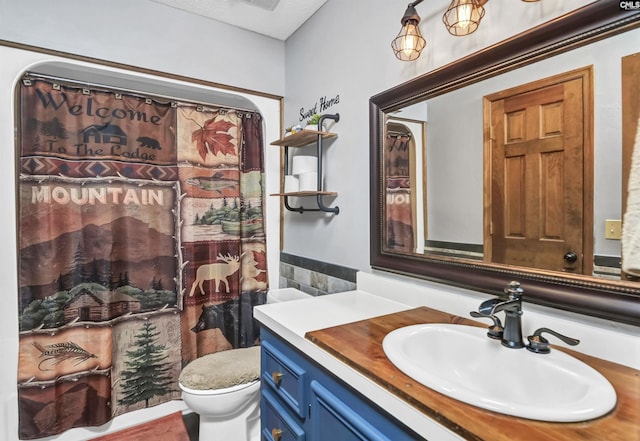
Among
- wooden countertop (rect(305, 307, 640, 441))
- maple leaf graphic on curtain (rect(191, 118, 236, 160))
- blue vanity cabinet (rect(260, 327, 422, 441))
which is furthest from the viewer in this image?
maple leaf graphic on curtain (rect(191, 118, 236, 160))

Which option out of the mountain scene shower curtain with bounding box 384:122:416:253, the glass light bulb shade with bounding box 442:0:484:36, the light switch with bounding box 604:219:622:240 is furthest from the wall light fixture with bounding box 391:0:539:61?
the light switch with bounding box 604:219:622:240

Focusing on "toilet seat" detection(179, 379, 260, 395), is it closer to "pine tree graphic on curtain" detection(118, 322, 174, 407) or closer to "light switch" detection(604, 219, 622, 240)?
"pine tree graphic on curtain" detection(118, 322, 174, 407)

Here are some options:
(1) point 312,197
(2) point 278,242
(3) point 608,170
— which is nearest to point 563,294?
(3) point 608,170

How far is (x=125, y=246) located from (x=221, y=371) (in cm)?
92

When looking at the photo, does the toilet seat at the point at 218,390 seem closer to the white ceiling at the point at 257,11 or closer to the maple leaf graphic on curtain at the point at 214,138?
the maple leaf graphic on curtain at the point at 214,138

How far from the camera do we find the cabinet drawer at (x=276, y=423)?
1.08 metres

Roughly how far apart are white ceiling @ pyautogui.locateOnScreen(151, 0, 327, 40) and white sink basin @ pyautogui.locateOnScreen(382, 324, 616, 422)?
186cm

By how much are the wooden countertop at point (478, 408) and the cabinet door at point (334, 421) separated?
120 mm

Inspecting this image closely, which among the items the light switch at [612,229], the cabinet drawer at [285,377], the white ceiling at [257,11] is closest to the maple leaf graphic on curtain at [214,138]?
the white ceiling at [257,11]

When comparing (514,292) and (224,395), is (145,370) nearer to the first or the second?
(224,395)

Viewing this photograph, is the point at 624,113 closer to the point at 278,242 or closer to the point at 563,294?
the point at 563,294

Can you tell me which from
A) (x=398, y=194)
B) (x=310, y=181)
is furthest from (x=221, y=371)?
(x=398, y=194)

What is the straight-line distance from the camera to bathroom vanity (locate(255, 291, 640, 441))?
57cm

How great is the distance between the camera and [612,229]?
822 millimetres
